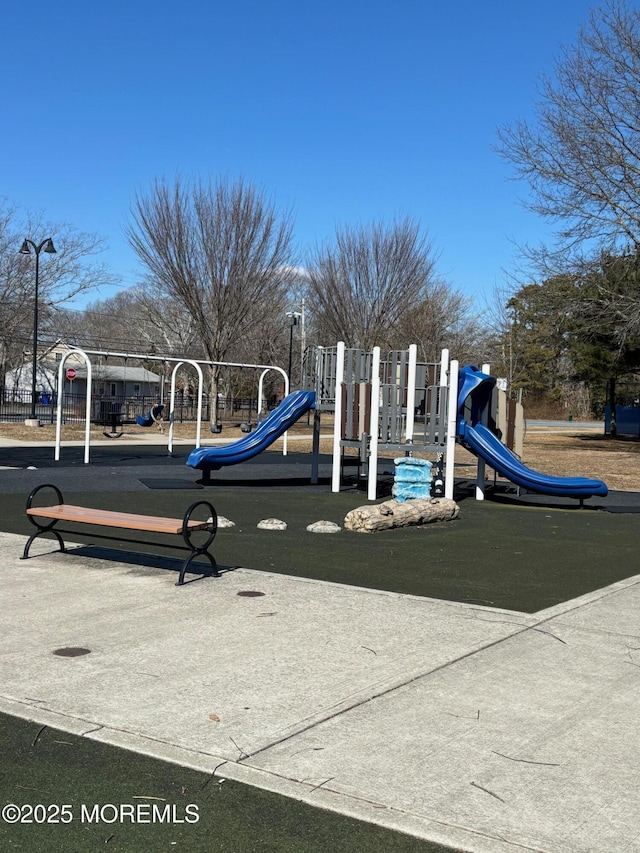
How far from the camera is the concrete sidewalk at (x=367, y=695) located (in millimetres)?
3561

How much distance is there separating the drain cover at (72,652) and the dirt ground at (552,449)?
1477 centimetres

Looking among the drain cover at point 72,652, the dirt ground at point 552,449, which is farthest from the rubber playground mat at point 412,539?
the dirt ground at point 552,449

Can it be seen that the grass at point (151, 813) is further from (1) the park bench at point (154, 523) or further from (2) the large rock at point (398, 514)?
(2) the large rock at point (398, 514)

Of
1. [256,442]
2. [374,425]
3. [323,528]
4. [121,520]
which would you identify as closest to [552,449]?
[256,442]

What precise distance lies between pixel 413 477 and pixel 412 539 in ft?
9.82

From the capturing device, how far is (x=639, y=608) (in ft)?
22.9

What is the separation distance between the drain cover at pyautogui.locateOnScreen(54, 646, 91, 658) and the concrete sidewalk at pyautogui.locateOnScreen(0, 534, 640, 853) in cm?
6

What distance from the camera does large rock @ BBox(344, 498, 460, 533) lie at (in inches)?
419

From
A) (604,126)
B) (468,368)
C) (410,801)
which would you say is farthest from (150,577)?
(604,126)

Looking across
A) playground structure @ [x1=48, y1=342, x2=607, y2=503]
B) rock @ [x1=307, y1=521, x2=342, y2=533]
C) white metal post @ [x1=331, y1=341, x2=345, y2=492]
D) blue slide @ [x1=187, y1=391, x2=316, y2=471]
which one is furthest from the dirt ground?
rock @ [x1=307, y1=521, x2=342, y2=533]

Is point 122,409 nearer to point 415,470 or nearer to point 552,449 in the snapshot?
point 552,449

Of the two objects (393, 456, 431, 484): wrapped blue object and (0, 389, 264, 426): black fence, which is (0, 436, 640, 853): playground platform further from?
(0, 389, 264, 426): black fence

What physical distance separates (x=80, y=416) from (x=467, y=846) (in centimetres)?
3990

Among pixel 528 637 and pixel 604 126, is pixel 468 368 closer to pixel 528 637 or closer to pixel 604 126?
pixel 528 637
